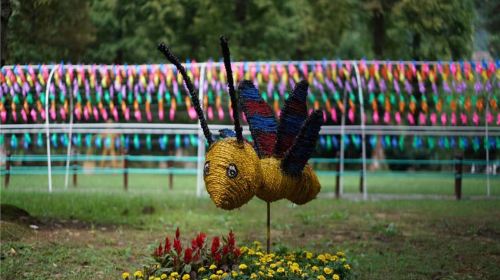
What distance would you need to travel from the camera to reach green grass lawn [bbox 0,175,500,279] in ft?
24.6

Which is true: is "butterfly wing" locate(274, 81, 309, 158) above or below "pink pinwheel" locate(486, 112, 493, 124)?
below

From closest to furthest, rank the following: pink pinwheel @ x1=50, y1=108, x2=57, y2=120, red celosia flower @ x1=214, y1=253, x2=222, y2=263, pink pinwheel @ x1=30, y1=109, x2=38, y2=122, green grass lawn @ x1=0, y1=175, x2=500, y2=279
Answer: red celosia flower @ x1=214, y1=253, x2=222, y2=263 → green grass lawn @ x1=0, y1=175, x2=500, y2=279 → pink pinwheel @ x1=30, y1=109, x2=38, y2=122 → pink pinwheel @ x1=50, y1=108, x2=57, y2=120

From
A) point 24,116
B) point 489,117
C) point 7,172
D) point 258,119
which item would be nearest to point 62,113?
point 24,116

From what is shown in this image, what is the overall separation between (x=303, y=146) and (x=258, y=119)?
1.71 ft

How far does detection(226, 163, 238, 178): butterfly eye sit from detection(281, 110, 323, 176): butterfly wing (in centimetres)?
51

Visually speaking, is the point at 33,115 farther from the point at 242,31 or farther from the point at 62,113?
the point at 242,31

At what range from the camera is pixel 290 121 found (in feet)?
17.8

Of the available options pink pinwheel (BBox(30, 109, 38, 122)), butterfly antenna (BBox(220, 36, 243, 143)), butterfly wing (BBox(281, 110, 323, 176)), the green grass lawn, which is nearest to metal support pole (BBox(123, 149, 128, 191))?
the green grass lawn

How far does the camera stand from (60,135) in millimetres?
15914

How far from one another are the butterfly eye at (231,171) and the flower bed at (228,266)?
0.62 meters

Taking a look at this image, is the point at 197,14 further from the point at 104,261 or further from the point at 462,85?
the point at 104,261

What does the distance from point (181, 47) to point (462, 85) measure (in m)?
13.5

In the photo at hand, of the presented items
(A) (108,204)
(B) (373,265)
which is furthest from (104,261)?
(A) (108,204)

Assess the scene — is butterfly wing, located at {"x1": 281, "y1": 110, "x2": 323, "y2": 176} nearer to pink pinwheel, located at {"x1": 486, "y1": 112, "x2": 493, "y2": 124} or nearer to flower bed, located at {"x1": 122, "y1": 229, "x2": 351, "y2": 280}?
flower bed, located at {"x1": 122, "y1": 229, "x2": 351, "y2": 280}
